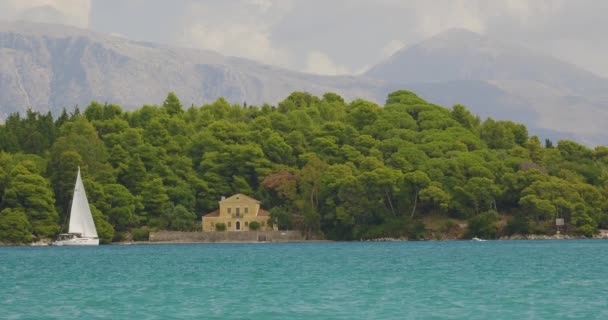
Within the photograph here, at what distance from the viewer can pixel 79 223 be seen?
11194 centimetres

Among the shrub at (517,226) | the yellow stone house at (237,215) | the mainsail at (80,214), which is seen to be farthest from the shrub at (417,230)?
the mainsail at (80,214)

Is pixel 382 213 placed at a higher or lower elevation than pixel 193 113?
lower

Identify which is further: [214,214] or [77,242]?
[214,214]

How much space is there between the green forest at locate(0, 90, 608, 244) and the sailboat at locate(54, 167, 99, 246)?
2858 millimetres

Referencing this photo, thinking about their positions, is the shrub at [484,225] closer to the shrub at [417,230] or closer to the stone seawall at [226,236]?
the shrub at [417,230]

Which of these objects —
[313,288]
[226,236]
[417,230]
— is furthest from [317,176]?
[313,288]

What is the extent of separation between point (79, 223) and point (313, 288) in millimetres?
68572

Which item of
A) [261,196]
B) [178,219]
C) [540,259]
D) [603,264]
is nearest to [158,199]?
[178,219]

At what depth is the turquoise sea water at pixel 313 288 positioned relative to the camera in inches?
1499

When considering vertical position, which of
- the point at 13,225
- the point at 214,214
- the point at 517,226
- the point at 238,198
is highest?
the point at 238,198

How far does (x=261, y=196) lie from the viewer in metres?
132

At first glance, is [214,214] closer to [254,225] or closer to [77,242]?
[254,225]

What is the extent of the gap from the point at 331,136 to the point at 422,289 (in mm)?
94204

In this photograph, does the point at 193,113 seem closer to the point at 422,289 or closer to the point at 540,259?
the point at 540,259
